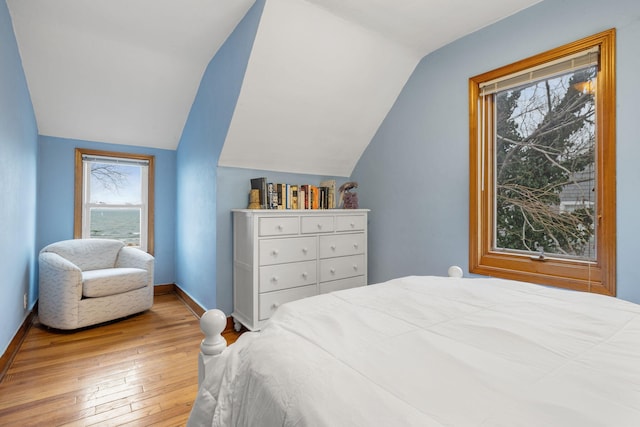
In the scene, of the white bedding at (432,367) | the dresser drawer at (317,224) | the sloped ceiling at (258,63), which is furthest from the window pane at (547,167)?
the dresser drawer at (317,224)

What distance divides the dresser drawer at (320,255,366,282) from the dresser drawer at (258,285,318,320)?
18cm

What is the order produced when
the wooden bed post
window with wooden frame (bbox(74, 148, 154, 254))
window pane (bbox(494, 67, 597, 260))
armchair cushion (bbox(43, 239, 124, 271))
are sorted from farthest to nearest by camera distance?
window with wooden frame (bbox(74, 148, 154, 254)) → armchair cushion (bbox(43, 239, 124, 271)) → window pane (bbox(494, 67, 597, 260)) → the wooden bed post

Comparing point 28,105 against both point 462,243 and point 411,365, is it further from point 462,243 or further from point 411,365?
point 462,243

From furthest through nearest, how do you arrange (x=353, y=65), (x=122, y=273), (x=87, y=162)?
(x=87, y=162) → (x=122, y=273) → (x=353, y=65)

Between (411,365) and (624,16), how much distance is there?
224 centimetres

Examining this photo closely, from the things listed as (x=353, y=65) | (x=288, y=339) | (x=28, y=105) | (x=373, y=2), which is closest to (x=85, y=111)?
(x=28, y=105)

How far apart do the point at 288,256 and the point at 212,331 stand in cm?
157

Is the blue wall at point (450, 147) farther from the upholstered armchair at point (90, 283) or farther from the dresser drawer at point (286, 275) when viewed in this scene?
the upholstered armchair at point (90, 283)

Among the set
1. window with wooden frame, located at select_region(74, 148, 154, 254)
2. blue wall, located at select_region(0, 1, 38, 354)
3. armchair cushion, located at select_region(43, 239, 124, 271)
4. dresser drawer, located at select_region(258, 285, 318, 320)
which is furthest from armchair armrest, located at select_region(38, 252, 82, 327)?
dresser drawer, located at select_region(258, 285, 318, 320)

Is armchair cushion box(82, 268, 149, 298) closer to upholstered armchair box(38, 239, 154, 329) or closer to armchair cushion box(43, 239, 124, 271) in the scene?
upholstered armchair box(38, 239, 154, 329)

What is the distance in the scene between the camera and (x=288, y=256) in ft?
8.27

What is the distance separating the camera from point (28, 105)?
264 centimetres

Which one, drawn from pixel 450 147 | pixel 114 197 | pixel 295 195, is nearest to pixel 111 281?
pixel 114 197

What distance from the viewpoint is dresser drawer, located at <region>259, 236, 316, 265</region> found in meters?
2.39
